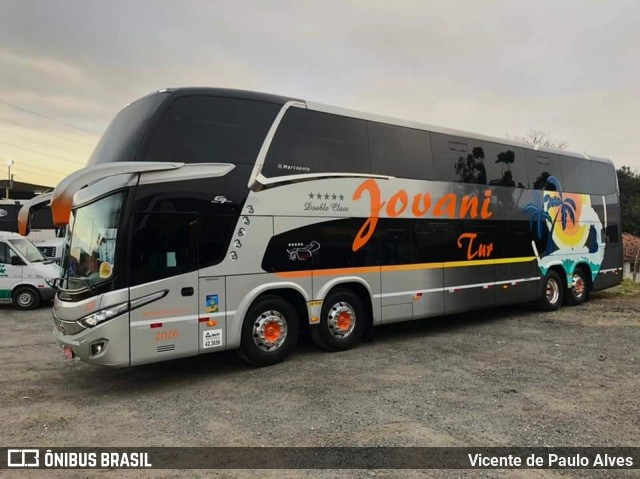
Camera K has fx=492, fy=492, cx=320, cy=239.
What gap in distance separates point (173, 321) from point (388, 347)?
403cm

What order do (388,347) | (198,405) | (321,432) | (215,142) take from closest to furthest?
(321,432) < (198,405) < (215,142) < (388,347)

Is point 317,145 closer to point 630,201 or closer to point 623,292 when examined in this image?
point 623,292

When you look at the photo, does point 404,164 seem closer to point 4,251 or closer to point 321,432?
point 321,432

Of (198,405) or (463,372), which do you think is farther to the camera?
(463,372)

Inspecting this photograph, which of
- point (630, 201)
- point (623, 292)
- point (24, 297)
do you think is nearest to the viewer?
point (24, 297)

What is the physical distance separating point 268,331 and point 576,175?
32.9 feet

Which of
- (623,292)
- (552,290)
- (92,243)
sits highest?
(92,243)

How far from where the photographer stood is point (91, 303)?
6.16m

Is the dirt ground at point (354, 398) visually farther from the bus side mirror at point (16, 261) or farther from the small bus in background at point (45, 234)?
the small bus in background at point (45, 234)

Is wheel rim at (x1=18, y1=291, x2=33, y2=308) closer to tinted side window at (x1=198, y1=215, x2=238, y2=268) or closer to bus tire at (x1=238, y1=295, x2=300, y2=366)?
bus tire at (x1=238, y1=295, x2=300, y2=366)

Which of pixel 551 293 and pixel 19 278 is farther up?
pixel 19 278

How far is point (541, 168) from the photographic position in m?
12.1

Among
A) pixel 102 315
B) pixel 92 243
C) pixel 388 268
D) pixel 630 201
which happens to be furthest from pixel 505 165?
pixel 630 201

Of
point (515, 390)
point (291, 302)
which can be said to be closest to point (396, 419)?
point (515, 390)
